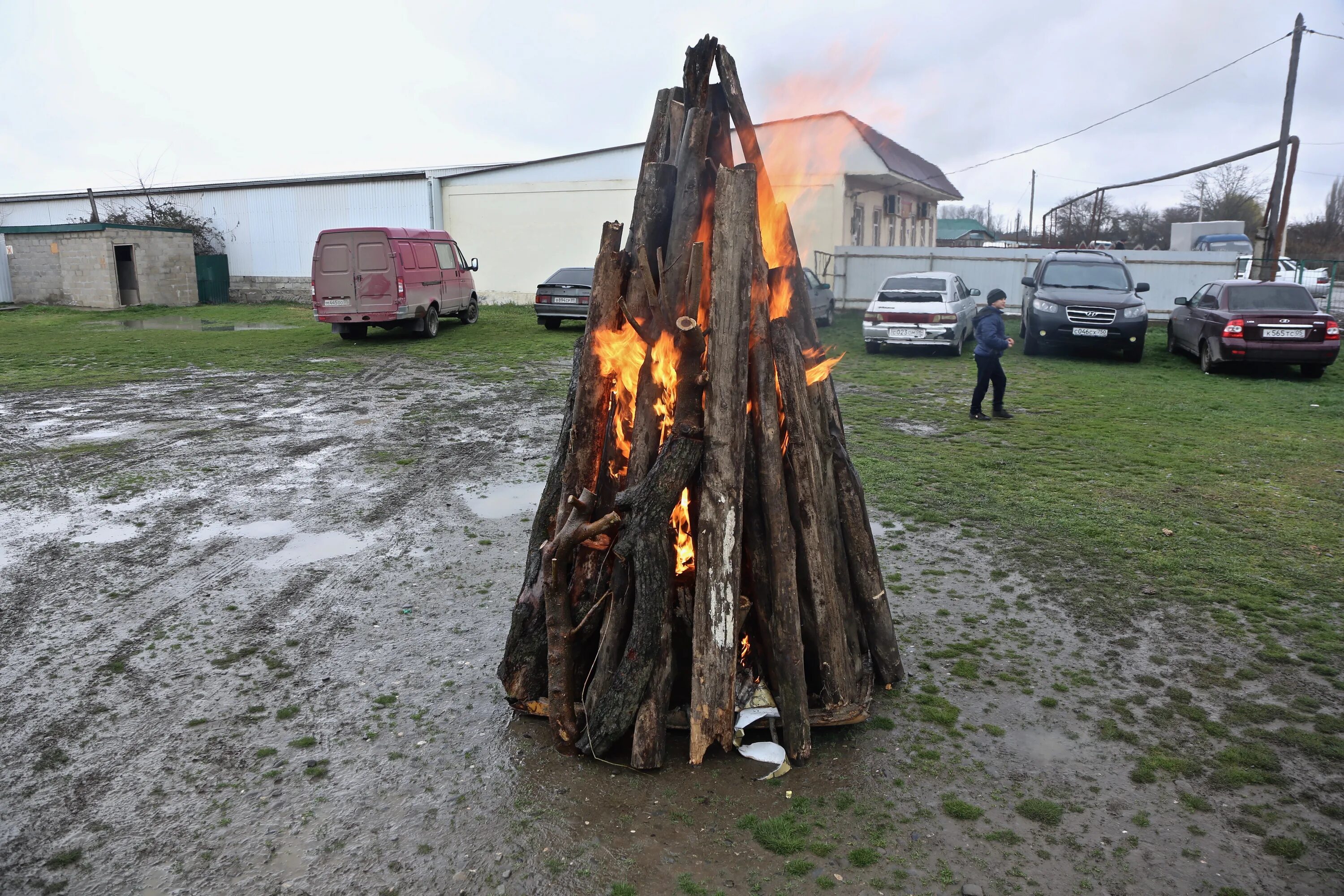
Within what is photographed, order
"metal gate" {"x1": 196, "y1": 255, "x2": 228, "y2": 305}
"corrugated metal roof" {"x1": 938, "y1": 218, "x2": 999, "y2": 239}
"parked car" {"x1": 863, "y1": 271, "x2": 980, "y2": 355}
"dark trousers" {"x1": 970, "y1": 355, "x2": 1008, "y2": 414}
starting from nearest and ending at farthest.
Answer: "dark trousers" {"x1": 970, "y1": 355, "x2": 1008, "y2": 414}
"parked car" {"x1": 863, "y1": 271, "x2": 980, "y2": 355}
"metal gate" {"x1": 196, "y1": 255, "x2": 228, "y2": 305}
"corrugated metal roof" {"x1": 938, "y1": 218, "x2": 999, "y2": 239}

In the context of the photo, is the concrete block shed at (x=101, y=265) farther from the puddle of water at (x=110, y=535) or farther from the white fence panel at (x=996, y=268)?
the puddle of water at (x=110, y=535)

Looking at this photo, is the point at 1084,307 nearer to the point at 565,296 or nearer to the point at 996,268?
the point at 996,268

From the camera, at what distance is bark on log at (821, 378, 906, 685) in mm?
4367

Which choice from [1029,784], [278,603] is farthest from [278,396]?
[1029,784]

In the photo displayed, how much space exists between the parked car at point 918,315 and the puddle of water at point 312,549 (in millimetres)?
12852

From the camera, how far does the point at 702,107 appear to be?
4145 mm

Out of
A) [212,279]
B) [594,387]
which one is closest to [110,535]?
[594,387]

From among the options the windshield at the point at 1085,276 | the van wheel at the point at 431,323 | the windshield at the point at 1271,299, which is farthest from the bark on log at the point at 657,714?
the van wheel at the point at 431,323

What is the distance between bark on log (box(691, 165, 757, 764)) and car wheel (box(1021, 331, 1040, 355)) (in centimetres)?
1487

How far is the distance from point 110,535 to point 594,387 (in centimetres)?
470

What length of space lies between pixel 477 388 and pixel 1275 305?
43.5 feet

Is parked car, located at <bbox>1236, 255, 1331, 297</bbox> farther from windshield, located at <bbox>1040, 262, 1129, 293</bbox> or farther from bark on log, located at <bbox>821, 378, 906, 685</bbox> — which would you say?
bark on log, located at <bbox>821, 378, 906, 685</bbox>

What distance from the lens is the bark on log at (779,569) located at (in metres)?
3.86

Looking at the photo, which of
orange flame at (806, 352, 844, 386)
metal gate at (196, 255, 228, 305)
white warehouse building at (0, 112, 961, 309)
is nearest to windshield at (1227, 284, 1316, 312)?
white warehouse building at (0, 112, 961, 309)
